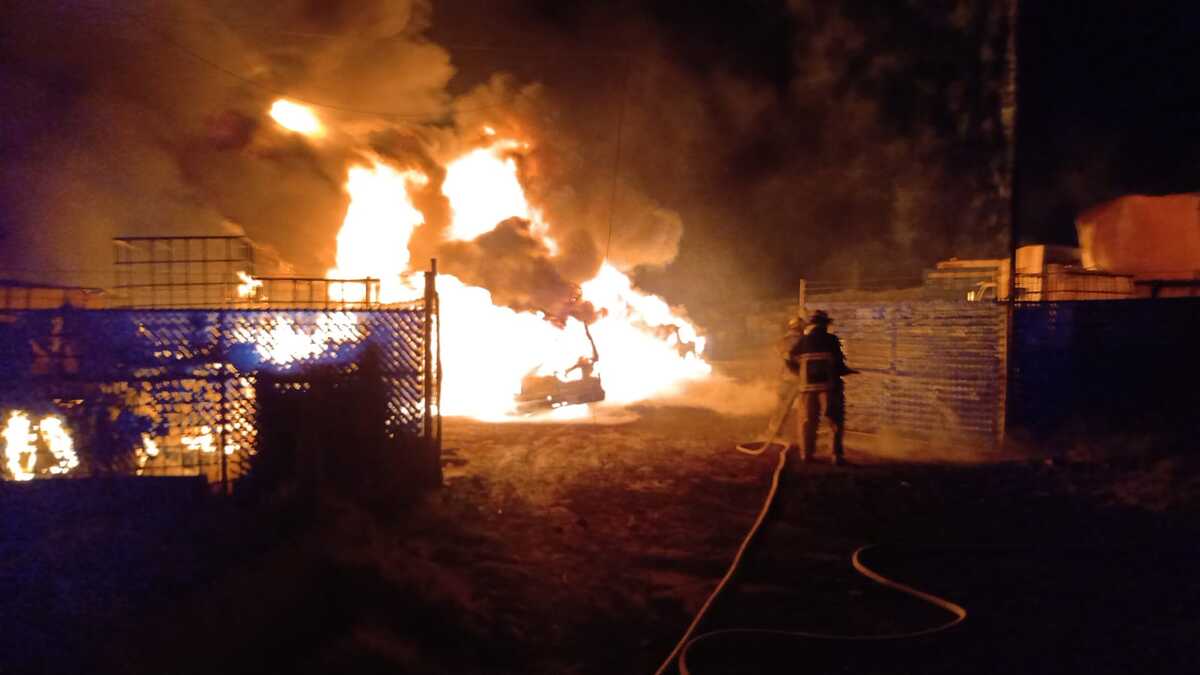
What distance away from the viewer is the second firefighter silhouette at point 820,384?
29.8 feet

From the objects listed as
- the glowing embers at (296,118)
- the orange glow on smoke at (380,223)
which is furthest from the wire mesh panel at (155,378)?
the glowing embers at (296,118)

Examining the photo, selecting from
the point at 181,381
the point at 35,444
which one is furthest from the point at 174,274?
the point at 181,381

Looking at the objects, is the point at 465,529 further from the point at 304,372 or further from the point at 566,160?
the point at 566,160

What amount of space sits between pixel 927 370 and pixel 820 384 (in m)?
2.55

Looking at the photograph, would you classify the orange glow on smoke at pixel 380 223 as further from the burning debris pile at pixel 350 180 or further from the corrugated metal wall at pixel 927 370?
the corrugated metal wall at pixel 927 370

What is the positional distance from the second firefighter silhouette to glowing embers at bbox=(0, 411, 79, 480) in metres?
8.25

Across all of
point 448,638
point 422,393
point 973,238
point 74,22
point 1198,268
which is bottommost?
point 448,638

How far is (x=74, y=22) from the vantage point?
14.8 meters

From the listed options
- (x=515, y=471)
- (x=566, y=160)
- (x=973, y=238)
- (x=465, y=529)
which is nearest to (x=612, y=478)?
(x=515, y=471)

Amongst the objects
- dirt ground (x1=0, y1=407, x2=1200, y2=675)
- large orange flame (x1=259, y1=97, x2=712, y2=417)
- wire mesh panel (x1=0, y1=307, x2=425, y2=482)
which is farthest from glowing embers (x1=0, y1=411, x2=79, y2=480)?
large orange flame (x1=259, y1=97, x2=712, y2=417)

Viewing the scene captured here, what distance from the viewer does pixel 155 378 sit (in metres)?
6.40

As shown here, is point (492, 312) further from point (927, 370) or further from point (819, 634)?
point (819, 634)

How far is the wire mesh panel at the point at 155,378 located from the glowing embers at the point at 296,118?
13.1 metres

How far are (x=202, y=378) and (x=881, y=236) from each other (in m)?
31.1
